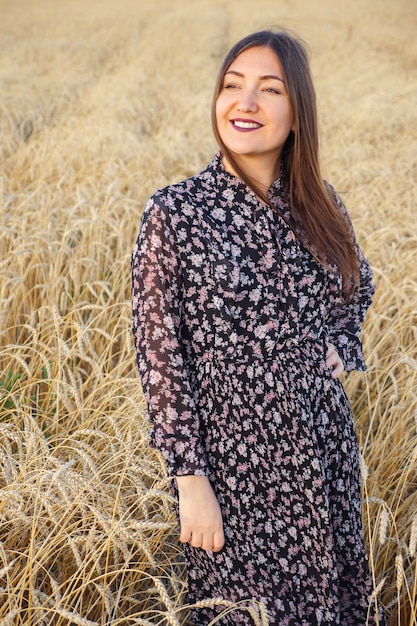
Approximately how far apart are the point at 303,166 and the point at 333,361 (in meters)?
0.49

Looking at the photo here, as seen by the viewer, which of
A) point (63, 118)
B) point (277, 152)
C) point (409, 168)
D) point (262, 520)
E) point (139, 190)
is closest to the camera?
point (262, 520)

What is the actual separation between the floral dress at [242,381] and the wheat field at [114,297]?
4.7 inches

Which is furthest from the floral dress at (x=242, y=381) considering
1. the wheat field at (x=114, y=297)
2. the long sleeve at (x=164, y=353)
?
the wheat field at (x=114, y=297)

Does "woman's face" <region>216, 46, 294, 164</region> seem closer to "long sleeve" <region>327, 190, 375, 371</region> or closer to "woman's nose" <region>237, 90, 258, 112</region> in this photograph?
"woman's nose" <region>237, 90, 258, 112</region>

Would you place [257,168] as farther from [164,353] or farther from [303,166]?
[164,353]

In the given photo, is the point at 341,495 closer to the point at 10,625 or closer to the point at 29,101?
the point at 10,625

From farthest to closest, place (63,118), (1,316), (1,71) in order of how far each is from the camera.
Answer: (1,71), (63,118), (1,316)

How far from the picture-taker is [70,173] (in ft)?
13.7

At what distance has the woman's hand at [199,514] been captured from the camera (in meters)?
1.27

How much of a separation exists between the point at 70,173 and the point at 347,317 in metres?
2.95

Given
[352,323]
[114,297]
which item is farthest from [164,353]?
[114,297]

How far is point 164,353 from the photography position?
1.24m

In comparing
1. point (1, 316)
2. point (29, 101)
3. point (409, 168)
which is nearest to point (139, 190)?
point (1, 316)

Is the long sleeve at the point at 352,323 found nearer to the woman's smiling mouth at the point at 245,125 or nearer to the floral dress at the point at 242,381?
the floral dress at the point at 242,381
